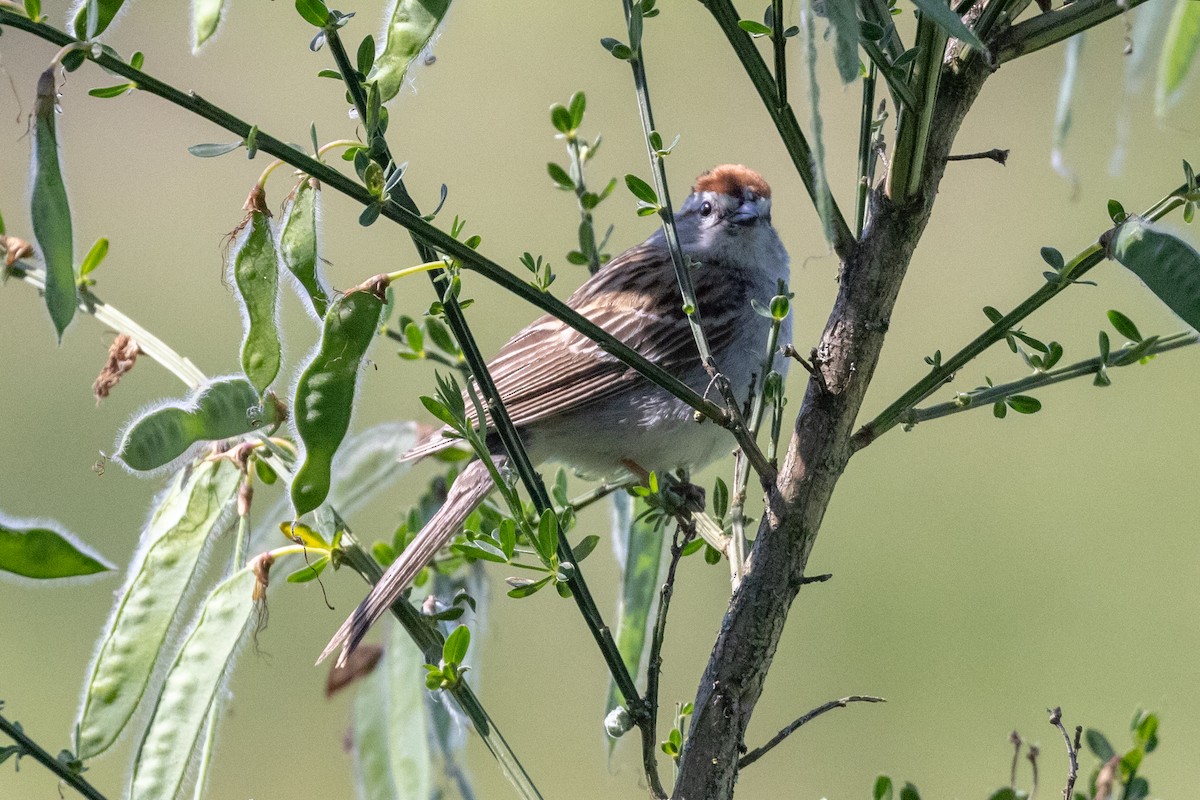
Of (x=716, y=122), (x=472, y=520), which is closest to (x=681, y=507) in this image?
(x=472, y=520)

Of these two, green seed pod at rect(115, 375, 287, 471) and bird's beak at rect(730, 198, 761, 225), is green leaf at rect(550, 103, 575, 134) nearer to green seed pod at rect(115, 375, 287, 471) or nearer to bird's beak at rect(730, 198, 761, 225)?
green seed pod at rect(115, 375, 287, 471)

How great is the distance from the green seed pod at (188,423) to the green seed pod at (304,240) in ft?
0.56

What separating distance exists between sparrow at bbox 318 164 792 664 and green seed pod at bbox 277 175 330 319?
1121 millimetres

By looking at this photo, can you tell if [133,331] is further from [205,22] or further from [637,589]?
[637,589]

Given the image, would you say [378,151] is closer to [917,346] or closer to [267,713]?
[267,713]

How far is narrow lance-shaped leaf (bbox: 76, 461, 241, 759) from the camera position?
1.34 m

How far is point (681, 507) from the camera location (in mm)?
1716

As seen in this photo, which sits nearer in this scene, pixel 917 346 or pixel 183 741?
pixel 183 741

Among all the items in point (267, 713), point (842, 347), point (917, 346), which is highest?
point (917, 346)

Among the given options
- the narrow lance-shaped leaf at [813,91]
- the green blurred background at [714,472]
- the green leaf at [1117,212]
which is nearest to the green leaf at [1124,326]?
the green leaf at [1117,212]

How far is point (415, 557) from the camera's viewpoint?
A: 5.57 feet

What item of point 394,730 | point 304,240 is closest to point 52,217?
point 304,240

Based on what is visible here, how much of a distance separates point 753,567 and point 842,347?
24 centimetres

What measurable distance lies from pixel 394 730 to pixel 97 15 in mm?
1067
